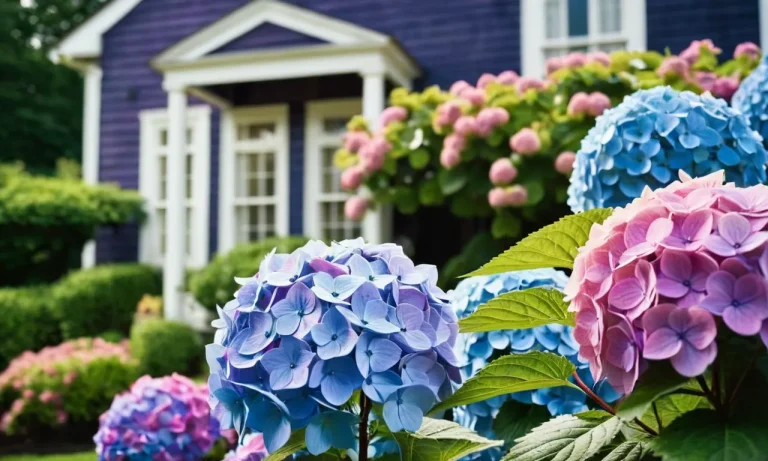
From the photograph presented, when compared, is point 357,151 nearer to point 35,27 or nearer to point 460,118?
point 460,118

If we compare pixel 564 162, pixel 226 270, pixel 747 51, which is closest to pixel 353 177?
pixel 564 162

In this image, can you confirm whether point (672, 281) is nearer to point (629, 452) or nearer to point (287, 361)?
point (629, 452)

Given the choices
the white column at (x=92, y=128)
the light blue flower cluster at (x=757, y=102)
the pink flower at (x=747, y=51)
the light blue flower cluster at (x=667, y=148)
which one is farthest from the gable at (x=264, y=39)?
the light blue flower cluster at (x=667, y=148)

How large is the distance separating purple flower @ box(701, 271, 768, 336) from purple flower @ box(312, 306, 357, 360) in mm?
477

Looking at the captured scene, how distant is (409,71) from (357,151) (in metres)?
2.44

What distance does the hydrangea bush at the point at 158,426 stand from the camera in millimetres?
2287

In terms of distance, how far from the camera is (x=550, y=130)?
542 cm

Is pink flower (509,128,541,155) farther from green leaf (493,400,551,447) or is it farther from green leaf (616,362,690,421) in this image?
green leaf (616,362,690,421)

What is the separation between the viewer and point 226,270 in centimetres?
802

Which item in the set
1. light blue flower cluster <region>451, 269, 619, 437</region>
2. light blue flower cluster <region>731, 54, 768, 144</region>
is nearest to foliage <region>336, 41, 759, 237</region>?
light blue flower cluster <region>731, 54, 768, 144</region>

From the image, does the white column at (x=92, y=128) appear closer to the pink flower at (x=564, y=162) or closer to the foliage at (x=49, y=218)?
the foliage at (x=49, y=218)

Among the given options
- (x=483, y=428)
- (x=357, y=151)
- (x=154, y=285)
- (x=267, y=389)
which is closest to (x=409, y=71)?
(x=357, y=151)

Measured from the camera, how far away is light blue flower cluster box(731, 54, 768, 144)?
2479mm

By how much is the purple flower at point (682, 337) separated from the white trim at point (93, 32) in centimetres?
1085
